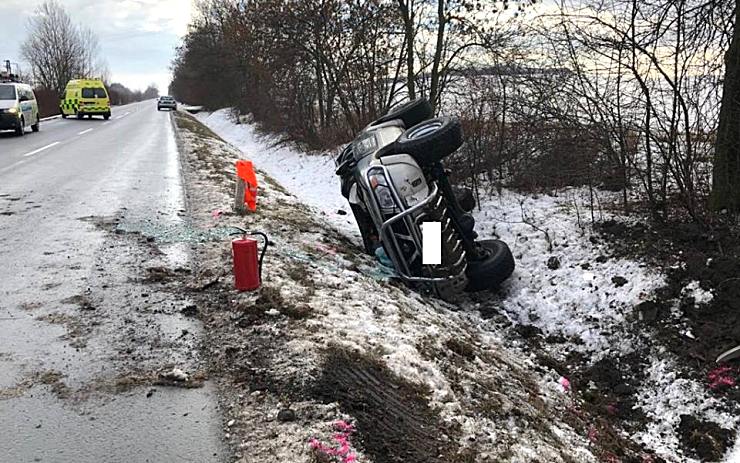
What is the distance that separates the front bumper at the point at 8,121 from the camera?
1823 cm

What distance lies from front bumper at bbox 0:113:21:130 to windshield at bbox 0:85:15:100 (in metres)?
0.88

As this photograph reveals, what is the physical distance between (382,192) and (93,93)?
99.8 feet

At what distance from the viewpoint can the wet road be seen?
109 inches

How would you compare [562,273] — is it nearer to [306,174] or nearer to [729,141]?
[729,141]

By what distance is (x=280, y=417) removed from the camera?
2934 mm

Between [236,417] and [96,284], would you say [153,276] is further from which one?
[236,417]

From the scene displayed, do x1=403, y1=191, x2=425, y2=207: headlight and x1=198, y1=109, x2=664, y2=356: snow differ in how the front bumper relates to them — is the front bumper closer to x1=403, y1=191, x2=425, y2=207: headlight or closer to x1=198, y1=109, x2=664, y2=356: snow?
x1=198, y1=109, x2=664, y2=356: snow

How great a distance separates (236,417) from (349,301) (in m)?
1.84

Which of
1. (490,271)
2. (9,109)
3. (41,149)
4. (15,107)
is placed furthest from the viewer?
(15,107)

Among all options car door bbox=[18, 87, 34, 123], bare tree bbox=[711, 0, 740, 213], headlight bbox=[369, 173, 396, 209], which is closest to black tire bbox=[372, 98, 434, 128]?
headlight bbox=[369, 173, 396, 209]

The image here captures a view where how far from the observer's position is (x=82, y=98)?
30562 mm

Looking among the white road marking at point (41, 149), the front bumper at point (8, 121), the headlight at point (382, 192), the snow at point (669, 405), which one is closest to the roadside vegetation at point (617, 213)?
the snow at point (669, 405)

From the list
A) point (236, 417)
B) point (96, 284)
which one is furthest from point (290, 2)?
point (236, 417)

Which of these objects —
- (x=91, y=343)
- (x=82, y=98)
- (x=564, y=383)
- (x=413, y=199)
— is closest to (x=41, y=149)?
(x=413, y=199)
